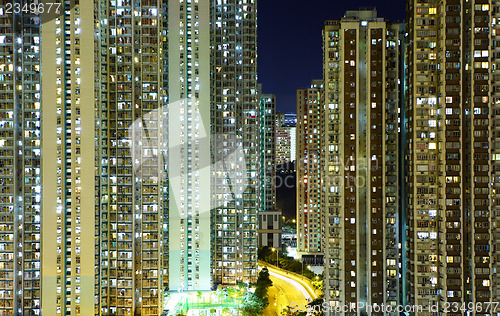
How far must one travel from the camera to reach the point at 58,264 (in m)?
30.3

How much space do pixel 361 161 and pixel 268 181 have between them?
31505 mm

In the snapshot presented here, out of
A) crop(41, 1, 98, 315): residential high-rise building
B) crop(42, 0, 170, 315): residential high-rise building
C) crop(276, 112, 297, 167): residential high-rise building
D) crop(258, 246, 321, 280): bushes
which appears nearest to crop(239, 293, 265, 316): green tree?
crop(42, 0, 170, 315): residential high-rise building

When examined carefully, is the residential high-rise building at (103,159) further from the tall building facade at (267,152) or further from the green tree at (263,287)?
the tall building facade at (267,152)

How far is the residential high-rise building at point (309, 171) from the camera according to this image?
5825 centimetres

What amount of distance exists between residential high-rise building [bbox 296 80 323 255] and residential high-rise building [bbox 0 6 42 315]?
1411 inches

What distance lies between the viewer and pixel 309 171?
58.9 metres

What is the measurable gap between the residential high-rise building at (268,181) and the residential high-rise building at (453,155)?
28.5 meters

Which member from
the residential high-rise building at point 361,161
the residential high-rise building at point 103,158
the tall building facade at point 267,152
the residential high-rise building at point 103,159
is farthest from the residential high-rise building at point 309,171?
the residential high-rise building at point 103,159

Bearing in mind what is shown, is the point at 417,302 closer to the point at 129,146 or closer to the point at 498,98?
the point at 498,98

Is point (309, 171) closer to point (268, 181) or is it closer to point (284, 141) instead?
point (268, 181)

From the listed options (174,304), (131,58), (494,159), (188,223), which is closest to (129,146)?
(131,58)

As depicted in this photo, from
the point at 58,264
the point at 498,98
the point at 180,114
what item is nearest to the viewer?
the point at 498,98

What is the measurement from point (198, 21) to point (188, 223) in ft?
61.3

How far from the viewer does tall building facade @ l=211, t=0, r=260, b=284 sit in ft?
134
